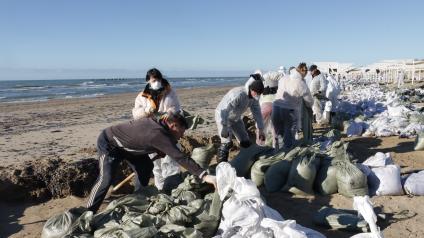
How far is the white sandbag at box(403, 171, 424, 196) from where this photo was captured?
433 centimetres

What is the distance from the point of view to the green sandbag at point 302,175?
4.44 meters

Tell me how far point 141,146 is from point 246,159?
1698mm

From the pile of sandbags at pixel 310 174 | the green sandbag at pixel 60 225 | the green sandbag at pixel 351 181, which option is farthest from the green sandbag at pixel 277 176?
the green sandbag at pixel 60 225

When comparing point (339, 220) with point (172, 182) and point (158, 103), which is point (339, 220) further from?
point (158, 103)

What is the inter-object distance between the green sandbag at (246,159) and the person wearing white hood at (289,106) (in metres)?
0.95

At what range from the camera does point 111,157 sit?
3.80 metres

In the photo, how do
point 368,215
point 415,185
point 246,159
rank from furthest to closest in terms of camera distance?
1. point 246,159
2. point 415,185
3. point 368,215

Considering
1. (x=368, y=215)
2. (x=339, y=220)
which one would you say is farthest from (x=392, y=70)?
(x=368, y=215)

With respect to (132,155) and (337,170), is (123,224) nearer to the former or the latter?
(132,155)

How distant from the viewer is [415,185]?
4344 mm

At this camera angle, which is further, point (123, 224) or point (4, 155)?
point (4, 155)

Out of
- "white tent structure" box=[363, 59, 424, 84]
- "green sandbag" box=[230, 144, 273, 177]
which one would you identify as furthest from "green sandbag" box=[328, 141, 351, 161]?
"white tent structure" box=[363, 59, 424, 84]

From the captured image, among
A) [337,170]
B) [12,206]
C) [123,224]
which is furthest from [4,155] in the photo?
[337,170]

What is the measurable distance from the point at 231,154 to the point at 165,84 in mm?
2500
